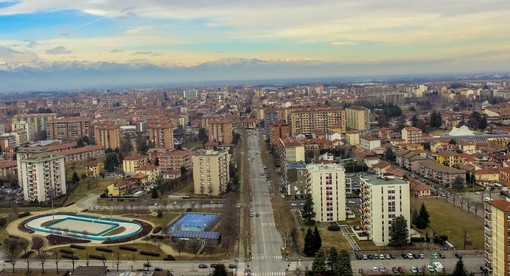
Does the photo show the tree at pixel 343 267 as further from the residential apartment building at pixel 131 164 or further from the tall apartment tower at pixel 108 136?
the tall apartment tower at pixel 108 136

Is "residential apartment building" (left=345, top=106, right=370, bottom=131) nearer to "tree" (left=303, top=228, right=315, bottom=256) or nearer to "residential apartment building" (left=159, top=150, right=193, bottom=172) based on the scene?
"residential apartment building" (left=159, top=150, right=193, bottom=172)

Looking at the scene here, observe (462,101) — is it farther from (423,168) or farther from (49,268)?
(49,268)

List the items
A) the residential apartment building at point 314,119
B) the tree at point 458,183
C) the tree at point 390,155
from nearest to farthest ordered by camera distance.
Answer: the tree at point 458,183
the tree at point 390,155
the residential apartment building at point 314,119

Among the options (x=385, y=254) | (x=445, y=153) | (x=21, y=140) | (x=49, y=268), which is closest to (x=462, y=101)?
(x=445, y=153)

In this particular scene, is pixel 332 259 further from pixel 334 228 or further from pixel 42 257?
pixel 42 257

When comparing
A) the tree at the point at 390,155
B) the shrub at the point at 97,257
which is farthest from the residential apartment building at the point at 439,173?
the shrub at the point at 97,257

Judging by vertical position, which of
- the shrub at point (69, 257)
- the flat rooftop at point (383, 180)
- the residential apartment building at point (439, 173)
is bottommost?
the shrub at point (69, 257)
